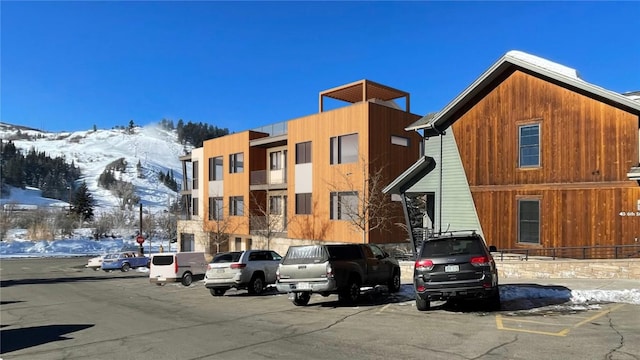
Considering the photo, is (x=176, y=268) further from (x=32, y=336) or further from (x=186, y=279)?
(x=32, y=336)

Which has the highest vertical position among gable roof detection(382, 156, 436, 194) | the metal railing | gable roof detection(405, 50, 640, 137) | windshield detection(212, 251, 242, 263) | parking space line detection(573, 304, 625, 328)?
gable roof detection(405, 50, 640, 137)

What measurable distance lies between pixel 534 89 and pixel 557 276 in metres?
7.07

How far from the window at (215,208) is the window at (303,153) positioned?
42.8 feet

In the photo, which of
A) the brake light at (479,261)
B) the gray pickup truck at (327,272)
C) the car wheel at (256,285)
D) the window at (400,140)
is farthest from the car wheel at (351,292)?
the window at (400,140)

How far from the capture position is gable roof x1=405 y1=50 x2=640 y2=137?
17359 mm

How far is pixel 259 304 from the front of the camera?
15.6 meters

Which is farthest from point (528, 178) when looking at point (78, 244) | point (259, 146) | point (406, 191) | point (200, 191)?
point (78, 244)

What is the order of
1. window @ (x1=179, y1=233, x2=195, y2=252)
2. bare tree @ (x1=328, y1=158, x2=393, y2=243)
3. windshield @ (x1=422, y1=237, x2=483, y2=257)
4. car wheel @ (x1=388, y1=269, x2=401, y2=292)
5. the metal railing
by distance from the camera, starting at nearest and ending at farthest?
windshield @ (x1=422, y1=237, x2=483, y2=257) < car wheel @ (x1=388, y1=269, x2=401, y2=292) < the metal railing < bare tree @ (x1=328, y1=158, x2=393, y2=243) < window @ (x1=179, y1=233, x2=195, y2=252)

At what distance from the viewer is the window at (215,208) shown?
44.9m

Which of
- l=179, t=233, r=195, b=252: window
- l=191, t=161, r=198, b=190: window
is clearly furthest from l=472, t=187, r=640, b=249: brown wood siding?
l=179, t=233, r=195, b=252: window

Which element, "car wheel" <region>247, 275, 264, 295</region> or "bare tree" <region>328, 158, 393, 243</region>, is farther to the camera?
"bare tree" <region>328, 158, 393, 243</region>

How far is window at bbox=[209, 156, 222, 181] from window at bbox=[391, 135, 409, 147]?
64.9 ft

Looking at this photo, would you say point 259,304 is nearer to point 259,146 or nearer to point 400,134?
point 400,134

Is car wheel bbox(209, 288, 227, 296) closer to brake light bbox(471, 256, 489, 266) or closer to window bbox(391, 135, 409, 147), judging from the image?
brake light bbox(471, 256, 489, 266)
